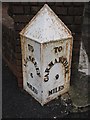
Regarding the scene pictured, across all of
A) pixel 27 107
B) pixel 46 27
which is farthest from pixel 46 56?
pixel 27 107

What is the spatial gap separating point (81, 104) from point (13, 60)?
1.09m

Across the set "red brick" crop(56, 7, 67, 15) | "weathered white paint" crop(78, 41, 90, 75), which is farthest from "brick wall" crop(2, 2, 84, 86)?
"weathered white paint" crop(78, 41, 90, 75)

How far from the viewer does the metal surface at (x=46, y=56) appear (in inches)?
116

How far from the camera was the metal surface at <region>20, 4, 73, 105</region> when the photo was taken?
296 centimetres

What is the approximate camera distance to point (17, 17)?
3.24m

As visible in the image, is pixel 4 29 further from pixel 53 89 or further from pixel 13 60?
pixel 53 89

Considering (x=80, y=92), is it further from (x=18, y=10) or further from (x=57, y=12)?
(x=18, y=10)

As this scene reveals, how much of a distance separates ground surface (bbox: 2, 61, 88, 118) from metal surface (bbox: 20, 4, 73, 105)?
0.28 feet

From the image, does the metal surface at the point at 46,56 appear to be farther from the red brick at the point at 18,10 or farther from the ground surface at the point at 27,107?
the red brick at the point at 18,10

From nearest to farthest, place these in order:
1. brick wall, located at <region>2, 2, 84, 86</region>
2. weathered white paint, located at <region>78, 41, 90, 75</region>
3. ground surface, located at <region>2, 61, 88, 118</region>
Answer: brick wall, located at <region>2, 2, 84, 86</region>, ground surface, located at <region>2, 61, 88, 118</region>, weathered white paint, located at <region>78, 41, 90, 75</region>

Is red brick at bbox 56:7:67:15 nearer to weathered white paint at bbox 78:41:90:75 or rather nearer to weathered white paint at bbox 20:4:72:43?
weathered white paint at bbox 20:4:72:43

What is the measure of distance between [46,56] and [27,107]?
74 cm

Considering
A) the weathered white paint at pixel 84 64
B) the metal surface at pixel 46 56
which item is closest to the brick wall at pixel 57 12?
the metal surface at pixel 46 56

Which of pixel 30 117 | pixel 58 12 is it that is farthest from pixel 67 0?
pixel 30 117
